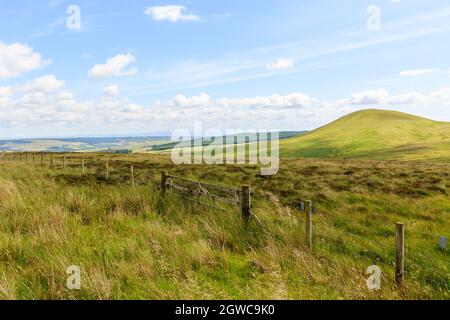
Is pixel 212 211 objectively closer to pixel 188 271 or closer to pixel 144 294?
pixel 188 271

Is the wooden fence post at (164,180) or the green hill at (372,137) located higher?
the green hill at (372,137)

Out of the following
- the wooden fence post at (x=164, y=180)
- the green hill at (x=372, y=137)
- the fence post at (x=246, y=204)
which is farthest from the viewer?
the green hill at (x=372, y=137)

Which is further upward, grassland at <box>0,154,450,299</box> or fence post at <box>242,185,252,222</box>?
fence post at <box>242,185,252,222</box>

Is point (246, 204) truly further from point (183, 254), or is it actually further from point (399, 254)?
point (399, 254)

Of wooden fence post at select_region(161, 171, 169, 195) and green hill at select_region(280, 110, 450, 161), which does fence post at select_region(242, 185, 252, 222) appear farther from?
green hill at select_region(280, 110, 450, 161)

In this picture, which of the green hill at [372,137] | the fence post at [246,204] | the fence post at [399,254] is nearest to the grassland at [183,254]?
the fence post at [399,254]

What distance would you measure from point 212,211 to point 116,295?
18.4 feet

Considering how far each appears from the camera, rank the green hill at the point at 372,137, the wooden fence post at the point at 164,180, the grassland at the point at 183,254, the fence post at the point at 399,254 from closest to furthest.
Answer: the grassland at the point at 183,254 → the fence post at the point at 399,254 → the wooden fence post at the point at 164,180 → the green hill at the point at 372,137

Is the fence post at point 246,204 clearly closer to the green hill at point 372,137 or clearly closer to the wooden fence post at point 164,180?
the wooden fence post at point 164,180

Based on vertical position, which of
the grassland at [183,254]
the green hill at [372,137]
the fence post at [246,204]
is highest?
the green hill at [372,137]

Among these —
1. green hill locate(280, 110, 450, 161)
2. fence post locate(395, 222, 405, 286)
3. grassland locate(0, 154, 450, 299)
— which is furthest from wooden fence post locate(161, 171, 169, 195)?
green hill locate(280, 110, 450, 161)

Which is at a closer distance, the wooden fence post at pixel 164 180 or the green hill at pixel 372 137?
the wooden fence post at pixel 164 180

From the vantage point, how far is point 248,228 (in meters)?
8.74
